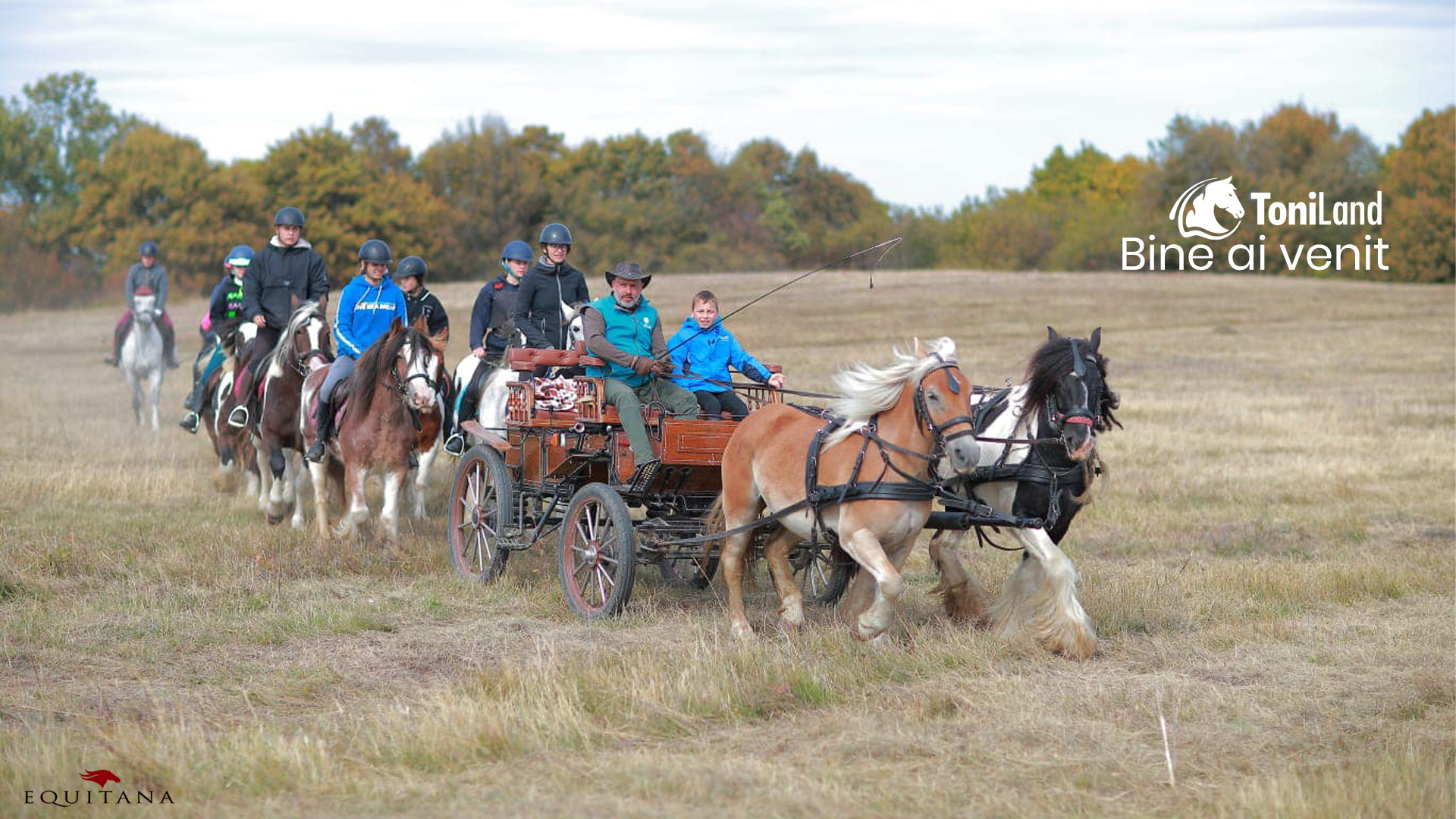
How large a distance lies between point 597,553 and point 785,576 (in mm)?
1212

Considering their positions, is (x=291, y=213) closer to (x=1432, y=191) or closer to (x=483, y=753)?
(x=483, y=753)

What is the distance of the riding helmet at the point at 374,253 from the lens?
38.9 feet

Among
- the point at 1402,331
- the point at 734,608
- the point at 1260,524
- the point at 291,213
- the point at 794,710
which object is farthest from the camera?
the point at 1402,331

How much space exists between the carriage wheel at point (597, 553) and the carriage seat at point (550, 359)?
0.88 m

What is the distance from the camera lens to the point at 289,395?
12.6 m

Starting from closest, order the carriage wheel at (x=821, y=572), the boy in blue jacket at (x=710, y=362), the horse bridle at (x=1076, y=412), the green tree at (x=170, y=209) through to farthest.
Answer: the horse bridle at (x=1076, y=412)
the carriage wheel at (x=821, y=572)
the boy in blue jacket at (x=710, y=362)
the green tree at (x=170, y=209)

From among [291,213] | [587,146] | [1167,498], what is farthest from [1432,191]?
[291,213]

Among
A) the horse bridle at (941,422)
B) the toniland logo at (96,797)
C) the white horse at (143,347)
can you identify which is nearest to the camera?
the toniland logo at (96,797)

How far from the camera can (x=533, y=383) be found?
9.54 m

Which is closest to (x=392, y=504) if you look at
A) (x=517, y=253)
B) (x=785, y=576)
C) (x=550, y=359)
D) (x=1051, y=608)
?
(x=550, y=359)

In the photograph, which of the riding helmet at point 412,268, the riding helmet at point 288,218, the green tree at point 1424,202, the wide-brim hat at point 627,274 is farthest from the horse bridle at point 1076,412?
the green tree at point 1424,202

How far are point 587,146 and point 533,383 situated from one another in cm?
5980

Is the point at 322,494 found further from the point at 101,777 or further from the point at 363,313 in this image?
the point at 101,777

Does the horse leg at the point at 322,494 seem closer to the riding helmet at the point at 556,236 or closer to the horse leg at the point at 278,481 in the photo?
the horse leg at the point at 278,481
